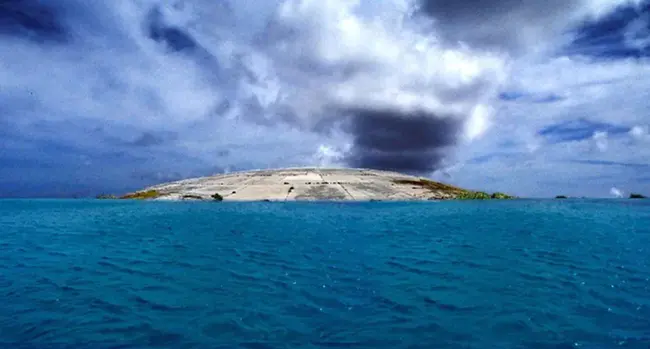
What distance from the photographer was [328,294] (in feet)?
50.7

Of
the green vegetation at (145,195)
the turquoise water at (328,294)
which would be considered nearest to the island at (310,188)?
the green vegetation at (145,195)

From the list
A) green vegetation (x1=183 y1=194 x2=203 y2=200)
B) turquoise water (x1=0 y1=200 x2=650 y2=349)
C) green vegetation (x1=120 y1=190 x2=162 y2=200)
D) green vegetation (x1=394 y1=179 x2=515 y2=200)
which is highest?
green vegetation (x1=394 y1=179 x2=515 y2=200)

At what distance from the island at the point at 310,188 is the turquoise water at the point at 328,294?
3446 inches

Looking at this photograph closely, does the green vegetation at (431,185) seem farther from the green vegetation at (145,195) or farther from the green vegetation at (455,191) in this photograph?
the green vegetation at (145,195)

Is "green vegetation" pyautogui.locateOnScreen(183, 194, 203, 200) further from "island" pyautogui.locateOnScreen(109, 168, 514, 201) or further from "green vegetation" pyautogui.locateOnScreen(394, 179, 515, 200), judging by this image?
"green vegetation" pyautogui.locateOnScreen(394, 179, 515, 200)

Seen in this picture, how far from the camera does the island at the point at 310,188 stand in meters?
118

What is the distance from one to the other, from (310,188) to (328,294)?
107255 mm

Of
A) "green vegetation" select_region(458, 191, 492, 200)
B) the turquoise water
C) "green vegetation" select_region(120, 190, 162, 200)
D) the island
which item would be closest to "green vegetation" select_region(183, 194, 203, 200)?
the island

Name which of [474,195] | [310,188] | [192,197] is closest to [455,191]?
[474,195]

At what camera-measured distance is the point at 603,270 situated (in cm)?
1948

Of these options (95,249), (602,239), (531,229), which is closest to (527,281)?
(602,239)

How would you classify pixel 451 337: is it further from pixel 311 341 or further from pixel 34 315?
pixel 34 315

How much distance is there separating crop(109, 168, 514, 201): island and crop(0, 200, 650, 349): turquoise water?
287 ft

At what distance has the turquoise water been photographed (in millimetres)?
11469
